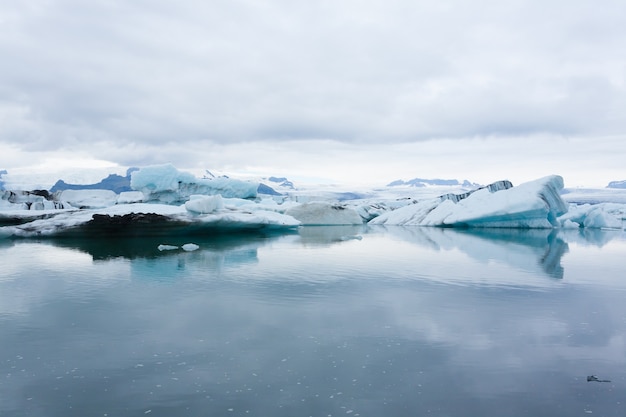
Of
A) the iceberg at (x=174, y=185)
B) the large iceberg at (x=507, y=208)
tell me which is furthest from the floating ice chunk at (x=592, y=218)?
the iceberg at (x=174, y=185)

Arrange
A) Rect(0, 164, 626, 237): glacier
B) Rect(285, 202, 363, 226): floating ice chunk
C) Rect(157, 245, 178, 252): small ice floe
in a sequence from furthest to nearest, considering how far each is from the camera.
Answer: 1. Rect(285, 202, 363, 226): floating ice chunk
2. Rect(0, 164, 626, 237): glacier
3. Rect(157, 245, 178, 252): small ice floe

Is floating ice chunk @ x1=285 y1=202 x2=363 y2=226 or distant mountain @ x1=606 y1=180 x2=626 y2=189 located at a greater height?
distant mountain @ x1=606 y1=180 x2=626 y2=189

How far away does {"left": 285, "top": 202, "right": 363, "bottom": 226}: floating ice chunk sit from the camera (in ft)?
97.9

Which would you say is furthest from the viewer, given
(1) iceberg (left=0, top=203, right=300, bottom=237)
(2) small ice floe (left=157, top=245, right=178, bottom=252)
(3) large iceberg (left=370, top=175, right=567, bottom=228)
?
(3) large iceberg (left=370, top=175, right=567, bottom=228)

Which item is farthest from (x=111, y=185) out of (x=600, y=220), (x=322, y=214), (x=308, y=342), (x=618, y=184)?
(x=618, y=184)

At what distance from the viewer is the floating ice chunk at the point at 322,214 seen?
2984cm

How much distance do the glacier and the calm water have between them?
23.3 ft

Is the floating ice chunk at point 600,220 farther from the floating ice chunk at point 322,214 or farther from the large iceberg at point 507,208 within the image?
the floating ice chunk at point 322,214

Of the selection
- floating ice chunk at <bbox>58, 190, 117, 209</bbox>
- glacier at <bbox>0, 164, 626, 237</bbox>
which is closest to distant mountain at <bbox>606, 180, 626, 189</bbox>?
glacier at <bbox>0, 164, 626, 237</bbox>

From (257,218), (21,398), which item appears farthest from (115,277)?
(257,218)

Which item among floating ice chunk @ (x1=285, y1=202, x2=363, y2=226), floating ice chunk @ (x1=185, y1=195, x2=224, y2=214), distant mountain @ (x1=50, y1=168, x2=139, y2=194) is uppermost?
distant mountain @ (x1=50, y1=168, x2=139, y2=194)

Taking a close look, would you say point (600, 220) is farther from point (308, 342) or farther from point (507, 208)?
point (308, 342)

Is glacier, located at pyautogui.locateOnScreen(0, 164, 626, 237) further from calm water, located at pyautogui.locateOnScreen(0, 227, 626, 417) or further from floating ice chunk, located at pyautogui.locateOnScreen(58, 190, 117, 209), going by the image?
calm water, located at pyautogui.locateOnScreen(0, 227, 626, 417)

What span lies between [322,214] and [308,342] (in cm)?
2551
